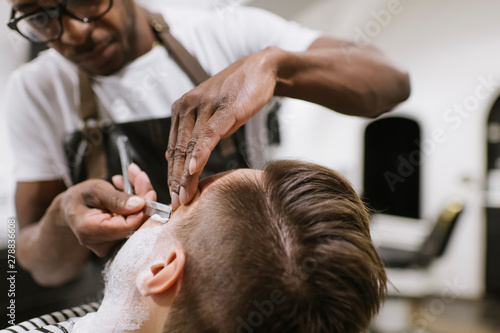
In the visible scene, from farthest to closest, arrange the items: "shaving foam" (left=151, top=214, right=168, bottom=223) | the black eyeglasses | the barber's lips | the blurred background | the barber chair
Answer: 1. the blurred background
2. the barber chair
3. the barber's lips
4. the black eyeglasses
5. "shaving foam" (left=151, top=214, right=168, bottom=223)

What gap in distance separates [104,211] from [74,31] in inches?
18.0

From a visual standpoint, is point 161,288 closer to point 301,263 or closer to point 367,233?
point 301,263

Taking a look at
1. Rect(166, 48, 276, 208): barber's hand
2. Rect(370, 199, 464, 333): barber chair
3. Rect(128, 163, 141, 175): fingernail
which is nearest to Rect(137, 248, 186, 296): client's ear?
Rect(166, 48, 276, 208): barber's hand

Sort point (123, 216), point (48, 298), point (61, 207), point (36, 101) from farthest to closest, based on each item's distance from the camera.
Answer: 1. point (48, 298)
2. point (36, 101)
3. point (61, 207)
4. point (123, 216)

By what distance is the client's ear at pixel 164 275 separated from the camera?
2.47 ft

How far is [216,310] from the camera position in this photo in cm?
73

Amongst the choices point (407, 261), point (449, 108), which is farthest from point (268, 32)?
point (449, 108)

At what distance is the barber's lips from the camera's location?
41.1 inches

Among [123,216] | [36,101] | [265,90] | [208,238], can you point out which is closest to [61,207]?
[123,216]

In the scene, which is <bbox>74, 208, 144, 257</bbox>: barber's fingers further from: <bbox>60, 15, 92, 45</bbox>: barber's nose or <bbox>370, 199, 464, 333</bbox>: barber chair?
<bbox>370, 199, 464, 333</bbox>: barber chair

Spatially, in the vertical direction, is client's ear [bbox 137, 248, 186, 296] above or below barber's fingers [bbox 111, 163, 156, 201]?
below

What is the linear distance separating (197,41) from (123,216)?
57cm

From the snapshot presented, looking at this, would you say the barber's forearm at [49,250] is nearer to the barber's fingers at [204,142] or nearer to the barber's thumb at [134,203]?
the barber's thumb at [134,203]

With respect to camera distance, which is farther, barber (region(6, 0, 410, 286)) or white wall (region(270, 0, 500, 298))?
white wall (region(270, 0, 500, 298))
